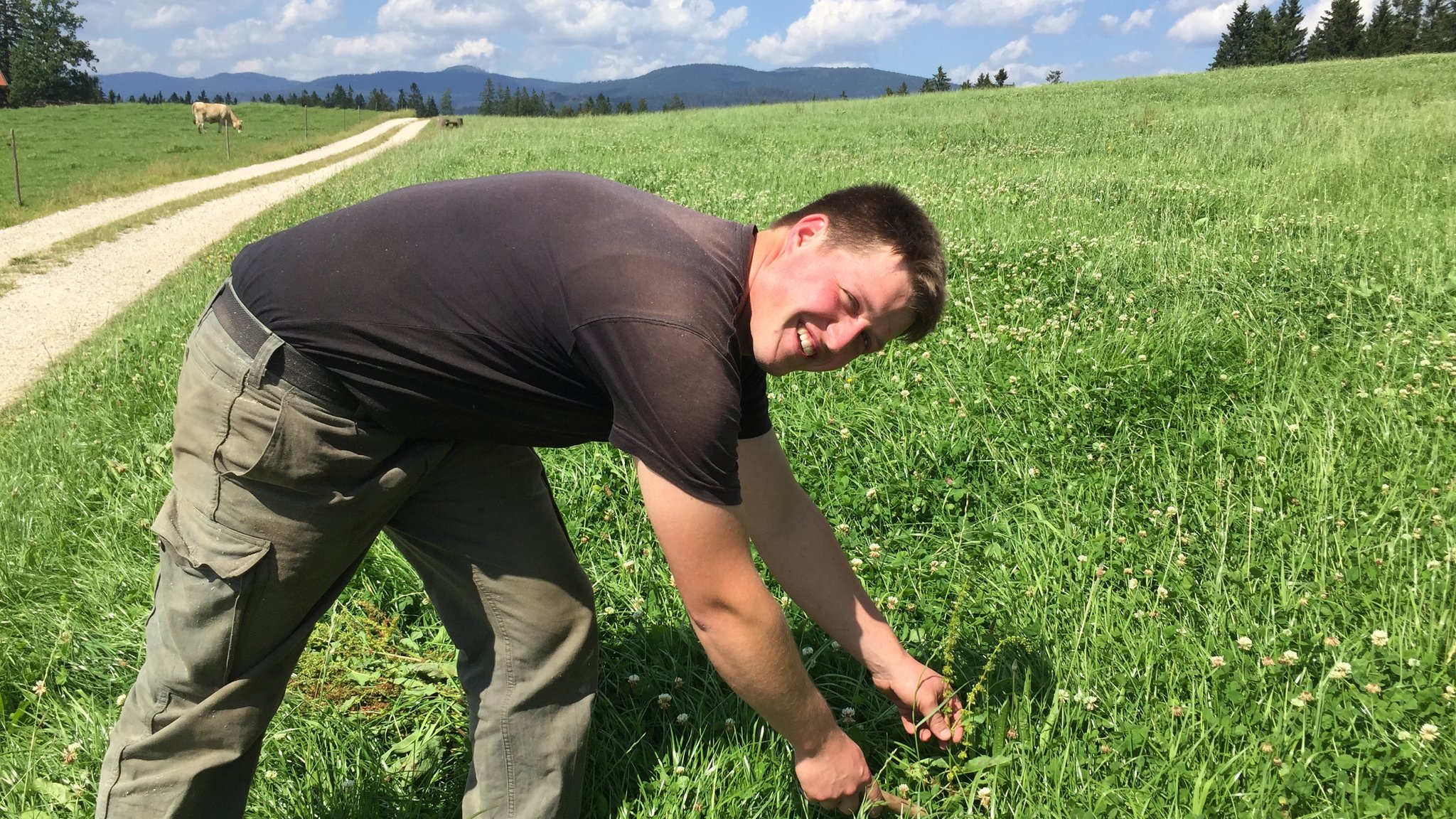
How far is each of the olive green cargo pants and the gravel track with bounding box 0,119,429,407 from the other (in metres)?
5.66

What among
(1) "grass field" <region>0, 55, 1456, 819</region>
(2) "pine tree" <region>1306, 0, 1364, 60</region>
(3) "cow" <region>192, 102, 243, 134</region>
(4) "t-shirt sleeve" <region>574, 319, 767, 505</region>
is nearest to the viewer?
(4) "t-shirt sleeve" <region>574, 319, 767, 505</region>

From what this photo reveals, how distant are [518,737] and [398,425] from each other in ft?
2.76

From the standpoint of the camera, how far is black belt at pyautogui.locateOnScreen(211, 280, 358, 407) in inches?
73.9

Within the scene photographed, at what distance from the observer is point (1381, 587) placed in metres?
2.65

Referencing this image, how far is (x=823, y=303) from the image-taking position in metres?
1.75

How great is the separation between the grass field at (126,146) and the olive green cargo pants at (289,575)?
16542 millimetres

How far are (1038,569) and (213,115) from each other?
5175 cm

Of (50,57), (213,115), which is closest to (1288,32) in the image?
(213,115)

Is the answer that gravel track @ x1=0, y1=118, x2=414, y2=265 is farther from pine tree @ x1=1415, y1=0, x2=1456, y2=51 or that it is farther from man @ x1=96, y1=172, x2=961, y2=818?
pine tree @ x1=1415, y1=0, x2=1456, y2=51

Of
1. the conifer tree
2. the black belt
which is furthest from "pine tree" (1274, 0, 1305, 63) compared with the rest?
the black belt

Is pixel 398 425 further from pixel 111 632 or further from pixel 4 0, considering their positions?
pixel 4 0

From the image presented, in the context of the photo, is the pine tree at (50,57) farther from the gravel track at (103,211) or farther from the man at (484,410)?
the man at (484,410)

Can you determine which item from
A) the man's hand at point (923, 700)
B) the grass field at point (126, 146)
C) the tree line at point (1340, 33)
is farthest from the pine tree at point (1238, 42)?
the man's hand at point (923, 700)

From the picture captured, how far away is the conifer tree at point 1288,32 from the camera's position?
234 feet
